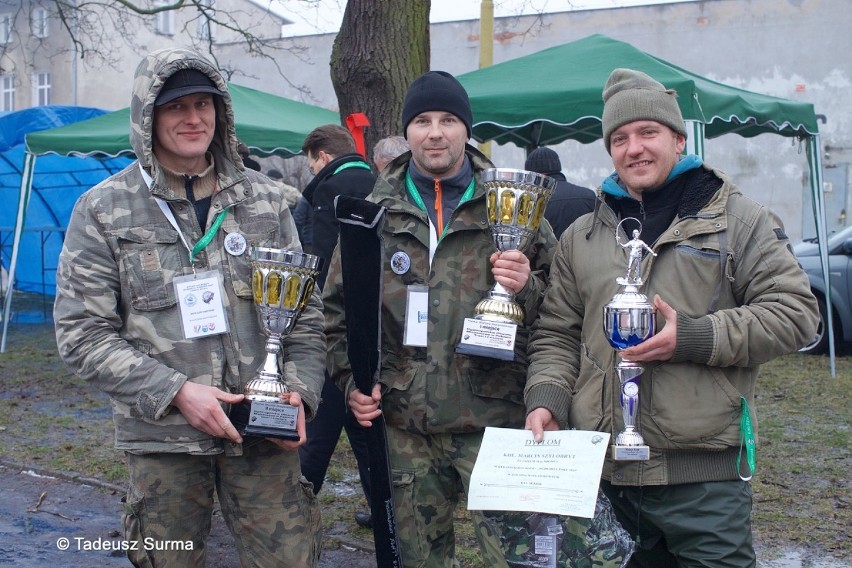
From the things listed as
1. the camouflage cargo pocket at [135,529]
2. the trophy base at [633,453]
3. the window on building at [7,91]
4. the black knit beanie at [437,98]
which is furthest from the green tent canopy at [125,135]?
the window on building at [7,91]

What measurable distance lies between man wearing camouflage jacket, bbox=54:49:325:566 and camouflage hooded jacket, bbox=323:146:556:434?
13.1 inches

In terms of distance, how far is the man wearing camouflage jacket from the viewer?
105 inches

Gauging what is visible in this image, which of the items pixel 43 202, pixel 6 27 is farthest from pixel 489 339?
pixel 6 27

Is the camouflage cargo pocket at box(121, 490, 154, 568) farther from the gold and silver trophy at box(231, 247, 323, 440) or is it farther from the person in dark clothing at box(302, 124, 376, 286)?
the person in dark clothing at box(302, 124, 376, 286)

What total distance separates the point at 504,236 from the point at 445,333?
1.25ft

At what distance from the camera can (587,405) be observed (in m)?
2.70

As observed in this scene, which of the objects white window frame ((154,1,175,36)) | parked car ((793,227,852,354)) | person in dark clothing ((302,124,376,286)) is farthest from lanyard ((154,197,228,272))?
white window frame ((154,1,175,36))

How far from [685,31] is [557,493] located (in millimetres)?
21925

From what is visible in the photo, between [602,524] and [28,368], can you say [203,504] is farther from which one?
[28,368]

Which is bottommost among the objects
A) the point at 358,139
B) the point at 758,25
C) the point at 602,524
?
the point at 602,524

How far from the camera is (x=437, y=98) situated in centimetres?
310

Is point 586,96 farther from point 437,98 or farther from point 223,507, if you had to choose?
point 223,507

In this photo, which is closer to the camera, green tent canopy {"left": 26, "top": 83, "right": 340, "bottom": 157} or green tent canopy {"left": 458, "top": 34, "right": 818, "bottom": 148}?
green tent canopy {"left": 458, "top": 34, "right": 818, "bottom": 148}

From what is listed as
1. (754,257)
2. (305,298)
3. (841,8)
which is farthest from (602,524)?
(841,8)
